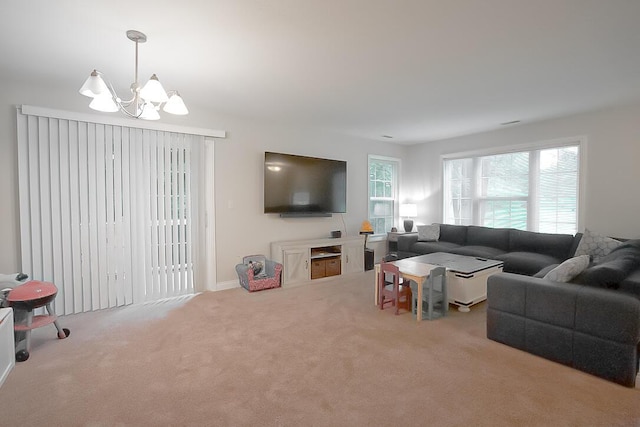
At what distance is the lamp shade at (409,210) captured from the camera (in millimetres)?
6031

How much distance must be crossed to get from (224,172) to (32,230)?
205cm

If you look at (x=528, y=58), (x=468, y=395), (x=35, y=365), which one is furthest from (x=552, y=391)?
(x=35, y=365)

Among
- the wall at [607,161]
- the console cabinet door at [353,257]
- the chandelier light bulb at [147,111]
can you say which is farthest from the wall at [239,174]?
the wall at [607,161]

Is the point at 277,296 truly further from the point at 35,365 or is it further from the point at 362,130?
the point at 362,130

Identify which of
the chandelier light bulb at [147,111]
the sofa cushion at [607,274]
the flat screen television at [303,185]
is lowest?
the sofa cushion at [607,274]

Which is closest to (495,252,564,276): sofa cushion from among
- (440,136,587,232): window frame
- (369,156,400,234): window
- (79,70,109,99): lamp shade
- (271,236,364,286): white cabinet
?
(440,136,587,232): window frame

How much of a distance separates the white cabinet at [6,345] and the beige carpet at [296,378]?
0.22ft

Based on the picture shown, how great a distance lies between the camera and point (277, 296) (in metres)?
3.79

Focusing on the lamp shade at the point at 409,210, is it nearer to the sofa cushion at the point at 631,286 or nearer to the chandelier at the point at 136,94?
the sofa cushion at the point at 631,286

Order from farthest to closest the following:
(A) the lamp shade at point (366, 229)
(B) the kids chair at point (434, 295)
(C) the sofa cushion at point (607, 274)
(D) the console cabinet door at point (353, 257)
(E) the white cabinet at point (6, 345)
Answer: (A) the lamp shade at point (366, 229)
(D) the console cabinet door at point (353, 257)
(B) the kids chair at point (434, 295)
(C) the sofa cushion at point (607, 274)
(E) the white cabinet at point (6, 345)

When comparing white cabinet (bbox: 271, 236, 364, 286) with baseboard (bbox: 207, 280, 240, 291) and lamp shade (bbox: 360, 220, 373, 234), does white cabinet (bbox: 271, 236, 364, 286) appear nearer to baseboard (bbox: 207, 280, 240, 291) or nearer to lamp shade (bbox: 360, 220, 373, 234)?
lamp shade (bbox: 360, 220, 373, 234)

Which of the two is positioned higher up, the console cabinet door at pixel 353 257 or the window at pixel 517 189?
the window at pixel 517 189

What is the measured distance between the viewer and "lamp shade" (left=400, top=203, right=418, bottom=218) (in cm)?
603

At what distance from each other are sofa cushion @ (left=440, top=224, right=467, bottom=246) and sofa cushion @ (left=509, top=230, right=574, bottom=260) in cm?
71
